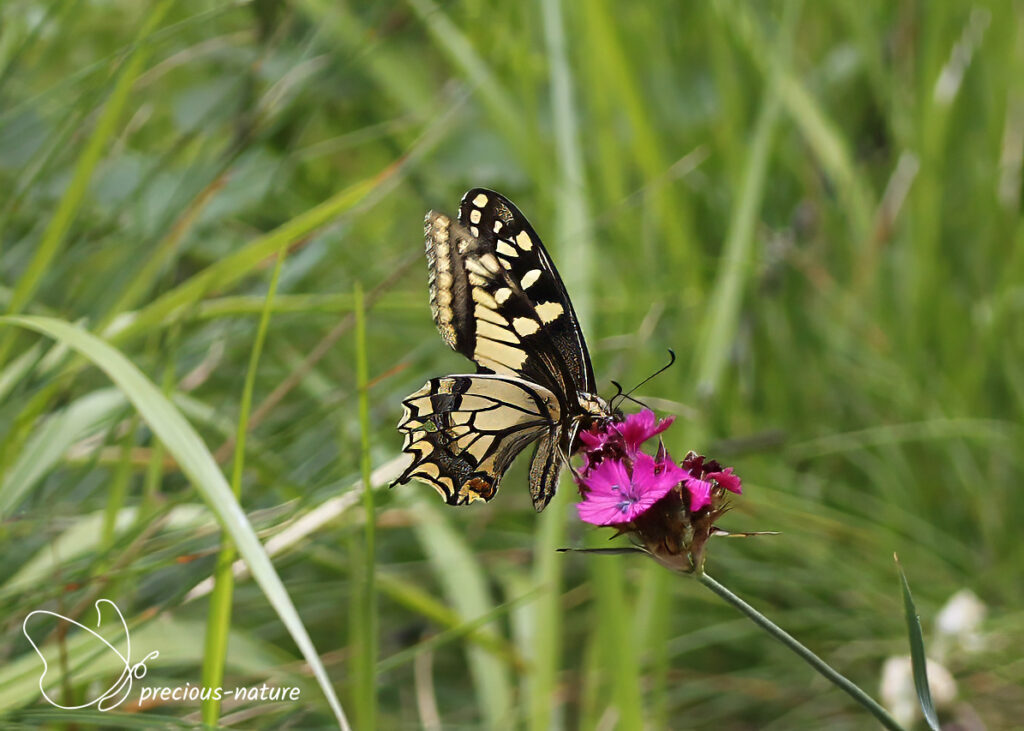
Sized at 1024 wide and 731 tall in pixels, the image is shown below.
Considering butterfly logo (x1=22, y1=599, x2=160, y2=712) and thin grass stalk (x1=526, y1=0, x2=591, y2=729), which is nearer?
butterfly logo (x1=22, y1=599, x2=160, y2=712)

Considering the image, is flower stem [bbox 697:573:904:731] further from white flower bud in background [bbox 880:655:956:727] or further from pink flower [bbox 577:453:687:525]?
white flower bud in background [bbox 880:655:956:727]

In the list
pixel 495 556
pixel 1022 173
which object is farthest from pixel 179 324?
pixel 1022 173

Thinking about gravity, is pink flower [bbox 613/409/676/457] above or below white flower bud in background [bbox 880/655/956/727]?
above

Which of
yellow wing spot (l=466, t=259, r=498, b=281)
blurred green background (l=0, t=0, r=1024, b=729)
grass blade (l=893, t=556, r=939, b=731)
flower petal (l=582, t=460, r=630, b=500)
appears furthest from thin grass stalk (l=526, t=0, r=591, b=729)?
grass blade (l=893, t=556, r=939, b=731)

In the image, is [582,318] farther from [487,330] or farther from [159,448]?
[159,448]

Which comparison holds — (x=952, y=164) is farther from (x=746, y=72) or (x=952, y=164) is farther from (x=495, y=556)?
(x=495, y=556)

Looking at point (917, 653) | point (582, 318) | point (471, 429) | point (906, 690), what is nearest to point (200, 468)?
point (471, 429)

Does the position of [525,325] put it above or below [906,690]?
above

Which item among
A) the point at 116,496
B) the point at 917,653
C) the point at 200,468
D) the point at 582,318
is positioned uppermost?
the point at 582,318
